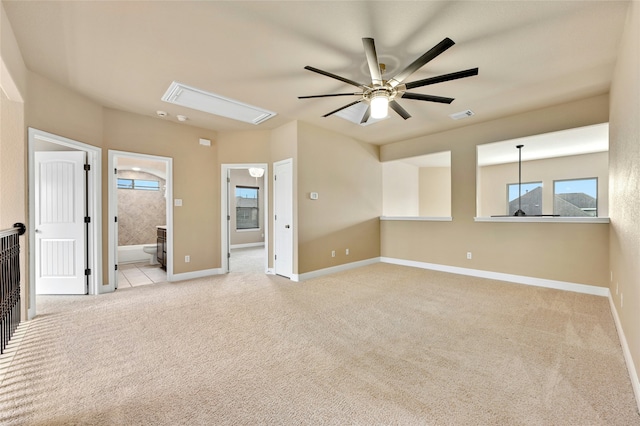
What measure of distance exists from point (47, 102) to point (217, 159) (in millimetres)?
2370

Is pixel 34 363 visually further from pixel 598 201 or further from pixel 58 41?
pixel 598 201

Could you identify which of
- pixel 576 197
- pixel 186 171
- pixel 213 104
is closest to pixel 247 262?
pixel 186 171

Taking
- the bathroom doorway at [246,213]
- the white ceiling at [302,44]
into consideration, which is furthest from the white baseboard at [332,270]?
the white ceiling at [302,44]

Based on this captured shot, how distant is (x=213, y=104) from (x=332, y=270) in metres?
3.45

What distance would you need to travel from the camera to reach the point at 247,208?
9031 mm

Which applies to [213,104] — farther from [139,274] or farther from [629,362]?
[629,362]

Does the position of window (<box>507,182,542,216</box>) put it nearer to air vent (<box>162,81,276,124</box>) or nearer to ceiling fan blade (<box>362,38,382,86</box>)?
ceiling fan blade (<box>362,38,382,86</box>)

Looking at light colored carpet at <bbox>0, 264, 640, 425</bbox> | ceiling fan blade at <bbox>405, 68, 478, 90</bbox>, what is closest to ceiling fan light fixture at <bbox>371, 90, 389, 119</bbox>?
ceiling fan blade at <bbox>405, 68, 478, 90</bbox>

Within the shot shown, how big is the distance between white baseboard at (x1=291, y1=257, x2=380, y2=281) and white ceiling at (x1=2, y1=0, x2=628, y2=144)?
2.82 meters

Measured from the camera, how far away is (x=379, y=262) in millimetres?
→ 6109

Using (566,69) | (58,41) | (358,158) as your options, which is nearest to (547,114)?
(566,69)

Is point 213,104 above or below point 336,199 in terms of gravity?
above

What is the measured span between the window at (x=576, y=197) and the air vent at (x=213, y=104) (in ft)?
24.2

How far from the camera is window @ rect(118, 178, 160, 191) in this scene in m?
7.00
